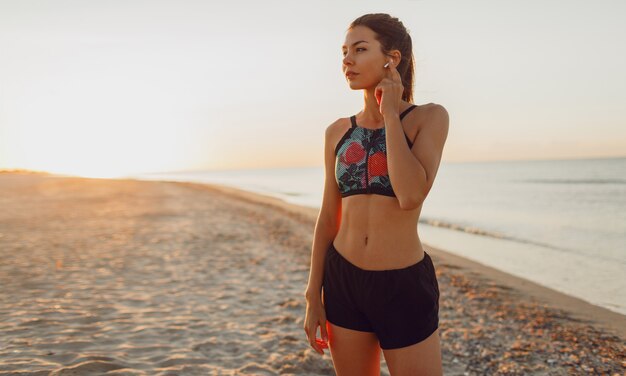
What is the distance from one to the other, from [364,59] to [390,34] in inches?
7.1

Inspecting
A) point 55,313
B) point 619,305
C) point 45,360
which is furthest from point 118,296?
point 619,305

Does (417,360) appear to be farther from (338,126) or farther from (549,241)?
(549,241)

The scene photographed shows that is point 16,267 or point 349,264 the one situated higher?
point 349,264

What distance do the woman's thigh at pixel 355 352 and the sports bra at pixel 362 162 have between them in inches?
27.5

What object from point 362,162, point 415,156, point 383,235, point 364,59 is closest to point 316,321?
point 383,235

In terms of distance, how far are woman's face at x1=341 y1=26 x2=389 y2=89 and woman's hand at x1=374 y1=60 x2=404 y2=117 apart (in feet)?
0.24

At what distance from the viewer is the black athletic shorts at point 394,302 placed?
207 cm

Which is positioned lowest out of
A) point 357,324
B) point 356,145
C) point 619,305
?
point 619,305

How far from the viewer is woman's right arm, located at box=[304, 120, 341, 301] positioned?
239cm

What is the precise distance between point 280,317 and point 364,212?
5399mm

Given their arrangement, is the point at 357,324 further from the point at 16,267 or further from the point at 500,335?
the point at 16,267

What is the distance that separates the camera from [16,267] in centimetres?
977

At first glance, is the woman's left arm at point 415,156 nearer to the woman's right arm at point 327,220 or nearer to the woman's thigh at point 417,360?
the woman's right arm at point 327,220

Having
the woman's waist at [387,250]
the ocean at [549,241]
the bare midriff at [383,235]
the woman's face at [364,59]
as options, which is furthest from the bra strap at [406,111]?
the ocean at [549,241]
